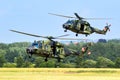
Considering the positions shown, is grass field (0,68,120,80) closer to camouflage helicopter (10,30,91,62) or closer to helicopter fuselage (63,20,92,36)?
camouflage helicopter (10,30,91,62)

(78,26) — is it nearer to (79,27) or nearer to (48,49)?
(79,27)

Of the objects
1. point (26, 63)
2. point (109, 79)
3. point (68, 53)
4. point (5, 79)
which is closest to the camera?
point (5, 79)

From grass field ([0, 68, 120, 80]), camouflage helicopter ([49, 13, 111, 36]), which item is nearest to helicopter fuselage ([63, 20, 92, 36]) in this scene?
camouflage helicopter ([49, 13, 111, 36])

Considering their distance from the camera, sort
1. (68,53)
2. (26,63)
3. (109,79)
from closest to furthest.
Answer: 1. (109,79)
2. (68,53)
3. (26,63)

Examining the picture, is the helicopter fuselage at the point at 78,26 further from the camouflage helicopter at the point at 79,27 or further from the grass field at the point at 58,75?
the grass field at the point at 58,75

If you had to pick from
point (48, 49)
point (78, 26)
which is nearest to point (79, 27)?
point (78, 26)

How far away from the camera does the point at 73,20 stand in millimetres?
99812

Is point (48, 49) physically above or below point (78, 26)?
below

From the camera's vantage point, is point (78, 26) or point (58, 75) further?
point (78, 26)

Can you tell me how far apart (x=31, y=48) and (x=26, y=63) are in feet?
345

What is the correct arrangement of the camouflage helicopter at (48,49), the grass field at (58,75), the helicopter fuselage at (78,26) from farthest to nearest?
the helicopter fuselage at (78,26), the camouflage helicopter at (48,49), the grass field at (58,75)

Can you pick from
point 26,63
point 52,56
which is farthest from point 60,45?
point 26,63

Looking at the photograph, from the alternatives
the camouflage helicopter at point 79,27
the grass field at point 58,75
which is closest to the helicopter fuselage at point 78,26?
the camouflage helicopter at point 79,27

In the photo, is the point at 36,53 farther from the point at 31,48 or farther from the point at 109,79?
the point at 109,79
